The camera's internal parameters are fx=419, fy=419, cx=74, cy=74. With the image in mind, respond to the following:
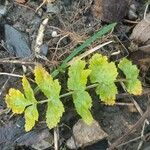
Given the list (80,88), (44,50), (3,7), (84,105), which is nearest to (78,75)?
(80,88)

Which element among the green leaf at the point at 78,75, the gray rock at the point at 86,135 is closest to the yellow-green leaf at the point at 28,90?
the green leaf at the point at 78,75

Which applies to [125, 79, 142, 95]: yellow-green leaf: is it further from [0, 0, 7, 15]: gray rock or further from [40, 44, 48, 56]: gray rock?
[0, 0, 7, 15]: gray rock

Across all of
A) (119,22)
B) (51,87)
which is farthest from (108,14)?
(51,87)

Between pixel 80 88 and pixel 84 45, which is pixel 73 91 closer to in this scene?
pixel 80 88

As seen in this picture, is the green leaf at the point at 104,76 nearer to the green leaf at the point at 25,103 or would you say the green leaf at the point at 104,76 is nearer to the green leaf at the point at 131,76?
the green leaf at the point at 131,76

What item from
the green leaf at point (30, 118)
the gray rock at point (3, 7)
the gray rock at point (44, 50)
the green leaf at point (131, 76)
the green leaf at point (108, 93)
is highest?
the gray rock at point (3, 7)

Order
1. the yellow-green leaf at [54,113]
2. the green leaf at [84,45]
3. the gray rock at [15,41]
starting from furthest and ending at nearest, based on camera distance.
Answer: the gray rock at [15,41], the green leaf at [84,45], the yellow-green leaf at [54,113]

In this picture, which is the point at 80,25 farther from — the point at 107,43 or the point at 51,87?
the point at 51,87
